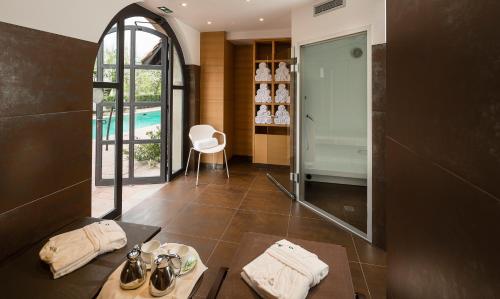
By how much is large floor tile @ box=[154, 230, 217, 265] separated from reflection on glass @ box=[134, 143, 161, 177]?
1.88 metres

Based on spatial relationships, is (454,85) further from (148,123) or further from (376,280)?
(148,123)

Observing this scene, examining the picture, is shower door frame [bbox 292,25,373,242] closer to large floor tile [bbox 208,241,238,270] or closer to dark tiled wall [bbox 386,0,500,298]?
large floor tile [bbox 208,241,238,270]

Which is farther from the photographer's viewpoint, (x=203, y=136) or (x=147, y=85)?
(x=203, y=136)

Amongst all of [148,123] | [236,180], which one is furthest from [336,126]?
[148,123]

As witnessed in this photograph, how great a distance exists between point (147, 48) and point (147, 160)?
5.99 ft

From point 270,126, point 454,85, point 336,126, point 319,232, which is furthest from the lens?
point 270,126

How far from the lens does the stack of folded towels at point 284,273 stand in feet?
4.02

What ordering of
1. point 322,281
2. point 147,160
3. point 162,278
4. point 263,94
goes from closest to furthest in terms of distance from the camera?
point 162,278, point 322,281, point 147,160, point 263,94

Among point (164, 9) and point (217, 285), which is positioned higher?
point (164, 9)

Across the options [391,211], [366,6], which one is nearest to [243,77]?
[366,6]

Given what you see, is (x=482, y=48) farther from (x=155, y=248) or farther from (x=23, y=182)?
(x=23, y=182)

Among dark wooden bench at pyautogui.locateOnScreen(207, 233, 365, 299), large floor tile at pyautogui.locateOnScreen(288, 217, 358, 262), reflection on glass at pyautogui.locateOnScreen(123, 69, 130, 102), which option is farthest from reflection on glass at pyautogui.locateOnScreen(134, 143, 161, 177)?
dark wooden bench at pyautogui.locateOnScreen(207, 233, 365, 299)

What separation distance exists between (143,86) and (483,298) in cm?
451

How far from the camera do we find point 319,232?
2906mm
